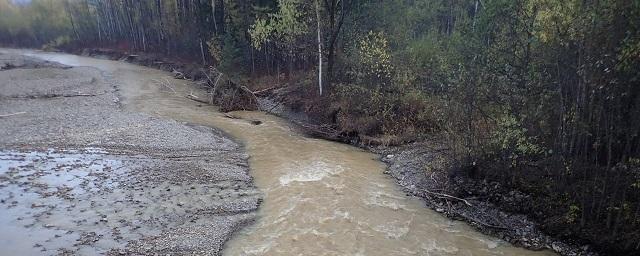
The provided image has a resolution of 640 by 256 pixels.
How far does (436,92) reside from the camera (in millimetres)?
24234

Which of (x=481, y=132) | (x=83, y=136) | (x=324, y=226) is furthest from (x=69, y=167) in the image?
(x=481, y=132)

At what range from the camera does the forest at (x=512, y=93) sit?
35.9 ft

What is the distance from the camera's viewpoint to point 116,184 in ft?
52.0

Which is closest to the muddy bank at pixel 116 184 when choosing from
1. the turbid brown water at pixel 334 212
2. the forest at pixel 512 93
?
the turbid brown water at pixel 334 212

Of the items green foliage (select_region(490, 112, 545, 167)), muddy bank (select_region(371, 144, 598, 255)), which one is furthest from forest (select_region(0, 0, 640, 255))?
muddy bank (select_region(371, 144, 598, 255))

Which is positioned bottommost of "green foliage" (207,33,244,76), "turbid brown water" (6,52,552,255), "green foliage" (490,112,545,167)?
"turbid brown water" (6,52,552,255)

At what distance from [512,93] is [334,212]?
25.9ft

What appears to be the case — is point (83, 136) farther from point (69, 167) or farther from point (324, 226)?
point (324, 226)

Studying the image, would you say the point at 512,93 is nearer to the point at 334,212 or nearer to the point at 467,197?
the point at 467,197

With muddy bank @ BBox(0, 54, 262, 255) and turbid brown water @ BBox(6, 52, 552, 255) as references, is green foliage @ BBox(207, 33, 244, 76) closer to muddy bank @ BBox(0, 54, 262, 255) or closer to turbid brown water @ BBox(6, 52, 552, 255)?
muddy bank @ BBox(0, 54, 262, 255)

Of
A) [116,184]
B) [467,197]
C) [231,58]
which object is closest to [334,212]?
[467,197]

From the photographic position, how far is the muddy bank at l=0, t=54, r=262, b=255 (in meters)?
12.1

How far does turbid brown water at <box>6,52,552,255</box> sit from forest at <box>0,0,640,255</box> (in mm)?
2362

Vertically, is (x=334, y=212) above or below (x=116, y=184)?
below
